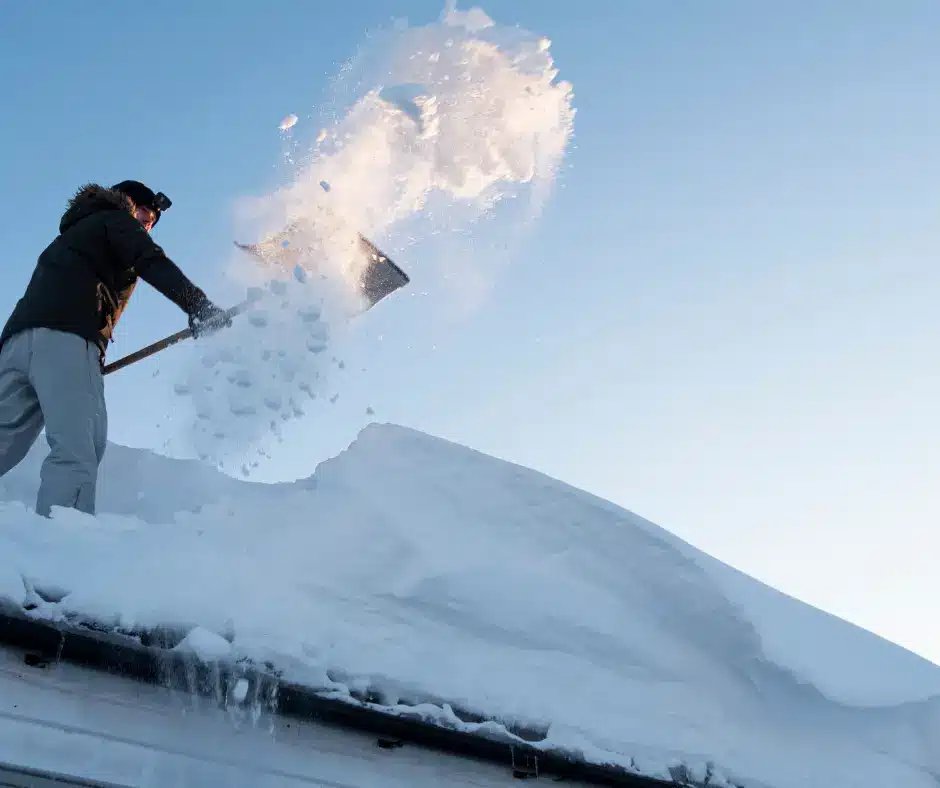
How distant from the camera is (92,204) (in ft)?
9.33

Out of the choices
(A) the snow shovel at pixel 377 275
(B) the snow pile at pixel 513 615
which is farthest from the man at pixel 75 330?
(A) the snow shovel at pixel 377 275

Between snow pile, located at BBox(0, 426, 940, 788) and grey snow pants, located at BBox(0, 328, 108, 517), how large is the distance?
449 millimetres

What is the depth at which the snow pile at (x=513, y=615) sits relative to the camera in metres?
1.57

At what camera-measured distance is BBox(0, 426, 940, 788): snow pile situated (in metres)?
1.57

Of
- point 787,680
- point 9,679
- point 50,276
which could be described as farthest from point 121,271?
point 787,680

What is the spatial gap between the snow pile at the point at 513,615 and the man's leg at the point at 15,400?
2.70 feet

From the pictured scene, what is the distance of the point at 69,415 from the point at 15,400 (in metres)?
0.27

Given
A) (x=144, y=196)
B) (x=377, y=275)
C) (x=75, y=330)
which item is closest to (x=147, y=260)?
(x=75, y=330)

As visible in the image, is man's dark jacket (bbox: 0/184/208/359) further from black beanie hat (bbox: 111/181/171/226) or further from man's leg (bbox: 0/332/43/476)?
black beanie hat (bbox: 111/181/171/226)

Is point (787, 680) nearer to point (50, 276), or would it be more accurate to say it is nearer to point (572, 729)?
point (572, 729)

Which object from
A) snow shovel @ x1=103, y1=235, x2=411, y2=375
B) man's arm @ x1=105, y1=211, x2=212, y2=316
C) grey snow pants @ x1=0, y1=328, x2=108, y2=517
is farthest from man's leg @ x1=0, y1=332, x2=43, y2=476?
snow shovel @ x1=103, y1=235, x2=411, y2=375

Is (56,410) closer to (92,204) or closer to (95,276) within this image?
(95,276)

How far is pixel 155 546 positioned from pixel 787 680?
152cm

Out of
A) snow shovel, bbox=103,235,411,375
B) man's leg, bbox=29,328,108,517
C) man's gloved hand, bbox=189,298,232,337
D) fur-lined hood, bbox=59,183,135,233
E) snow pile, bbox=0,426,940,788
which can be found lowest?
snow pile, bbox=0,426,940,788
